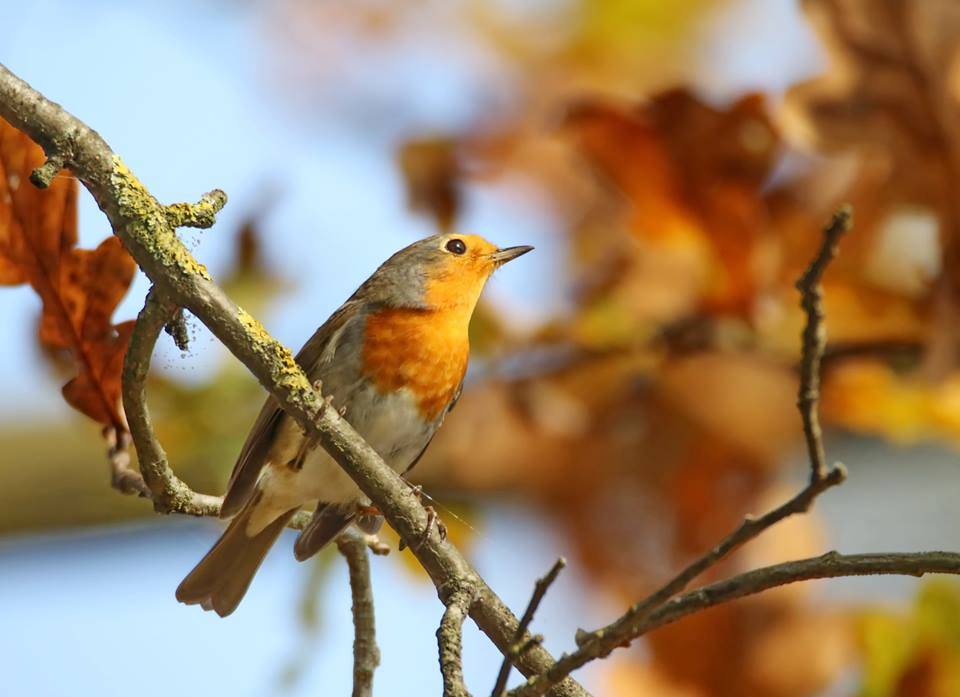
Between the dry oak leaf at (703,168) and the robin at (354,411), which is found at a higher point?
the dry oak leaf at (703,168)

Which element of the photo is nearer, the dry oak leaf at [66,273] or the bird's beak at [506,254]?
the dry oak leaf at [66,273]

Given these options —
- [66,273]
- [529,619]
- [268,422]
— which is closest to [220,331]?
[66,273]

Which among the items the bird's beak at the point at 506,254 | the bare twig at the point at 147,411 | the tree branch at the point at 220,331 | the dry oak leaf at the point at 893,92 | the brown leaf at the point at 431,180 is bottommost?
the bare twig at the point at 147,411

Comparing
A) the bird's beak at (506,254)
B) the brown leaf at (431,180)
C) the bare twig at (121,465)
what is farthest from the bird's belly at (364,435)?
the bare twig at (121,465)

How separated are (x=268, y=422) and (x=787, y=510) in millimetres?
1761

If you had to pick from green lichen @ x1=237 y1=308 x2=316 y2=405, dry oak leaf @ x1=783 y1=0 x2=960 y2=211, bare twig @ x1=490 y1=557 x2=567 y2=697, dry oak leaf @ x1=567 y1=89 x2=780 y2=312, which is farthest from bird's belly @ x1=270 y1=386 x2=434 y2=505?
bare twig @ x1=490 y1=557 x2=567 y2=697

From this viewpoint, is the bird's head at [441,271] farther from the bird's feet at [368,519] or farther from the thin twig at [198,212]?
the thin twig at [198,212]

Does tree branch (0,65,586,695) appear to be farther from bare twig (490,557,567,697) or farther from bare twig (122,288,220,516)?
bare twig (490,557,567,697)

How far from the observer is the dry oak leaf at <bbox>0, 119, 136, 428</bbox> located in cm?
201

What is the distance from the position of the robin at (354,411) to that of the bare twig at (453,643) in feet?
4.41

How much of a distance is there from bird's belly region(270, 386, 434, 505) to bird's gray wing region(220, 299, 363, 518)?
0.51 feet

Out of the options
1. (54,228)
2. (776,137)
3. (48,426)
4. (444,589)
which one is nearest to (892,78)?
(776,137)

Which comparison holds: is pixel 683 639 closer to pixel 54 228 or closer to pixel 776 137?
pixel 776 137

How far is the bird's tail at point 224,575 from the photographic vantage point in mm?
3393
